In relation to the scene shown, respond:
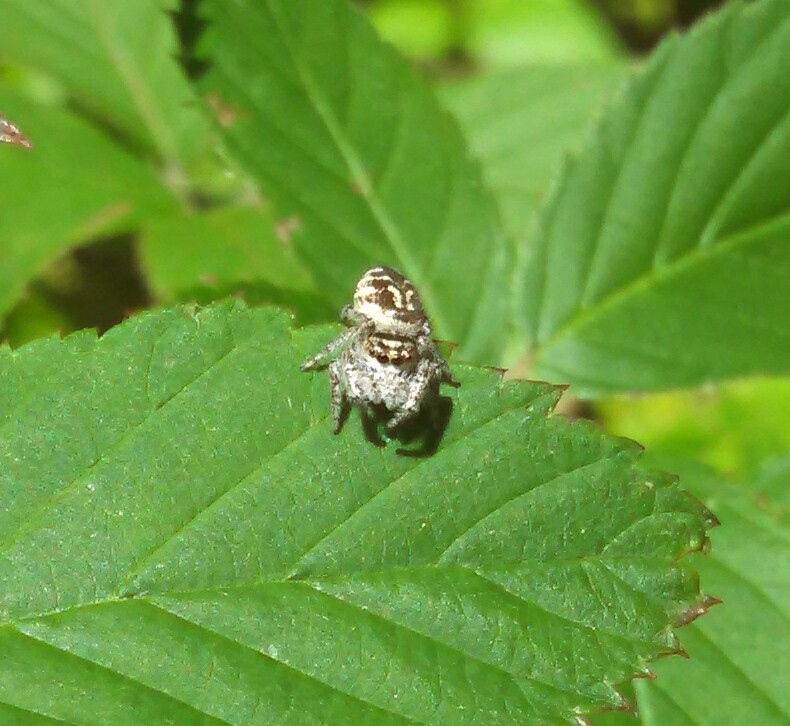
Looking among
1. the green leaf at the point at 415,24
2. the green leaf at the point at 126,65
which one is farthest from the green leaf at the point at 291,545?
the green leaf at the point at 415,24

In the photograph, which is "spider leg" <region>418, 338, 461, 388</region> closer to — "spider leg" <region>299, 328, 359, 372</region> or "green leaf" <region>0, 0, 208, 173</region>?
"spider leg" <region>299, 328, 359, 372</region>

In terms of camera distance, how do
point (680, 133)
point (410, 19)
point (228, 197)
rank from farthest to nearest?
point (410, 19) < point (228, 197) < point (680, 133)

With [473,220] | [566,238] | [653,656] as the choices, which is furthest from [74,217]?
[653,656]

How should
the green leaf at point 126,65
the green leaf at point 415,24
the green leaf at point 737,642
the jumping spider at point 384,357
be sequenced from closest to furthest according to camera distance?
the jumping spider at point 384,357 → the green leaf at point 737,642 → the green leaf at point 126,65 → the green leaf at point 415,24

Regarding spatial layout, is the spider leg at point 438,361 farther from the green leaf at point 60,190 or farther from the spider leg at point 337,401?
the green leaf at point 60,190

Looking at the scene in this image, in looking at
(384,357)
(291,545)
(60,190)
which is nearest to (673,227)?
(384,357)

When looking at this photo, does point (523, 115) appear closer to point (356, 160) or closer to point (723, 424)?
point (723, 424)

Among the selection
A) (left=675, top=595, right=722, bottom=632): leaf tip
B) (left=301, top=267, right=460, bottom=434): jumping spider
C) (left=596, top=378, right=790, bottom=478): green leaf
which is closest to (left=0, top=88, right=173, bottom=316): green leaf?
(left=301, top=267, right=460, bottom=434): jumping spider

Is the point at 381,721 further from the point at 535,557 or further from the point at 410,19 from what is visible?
the point at 410,19
